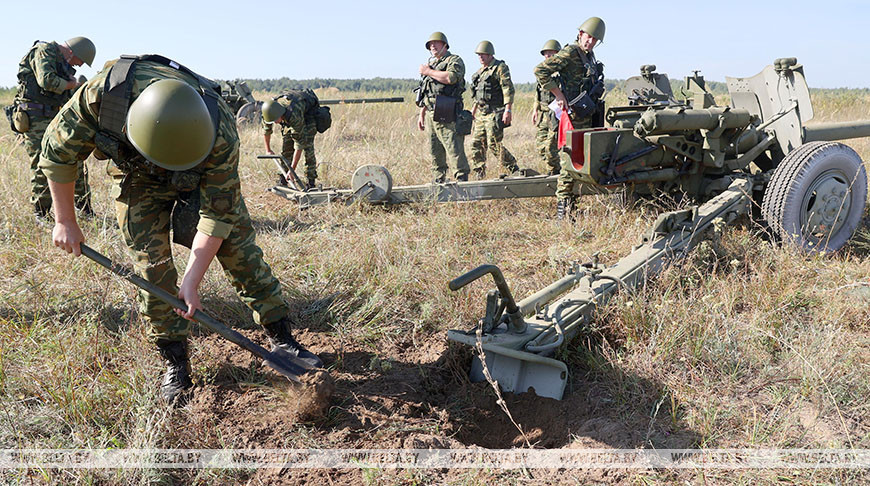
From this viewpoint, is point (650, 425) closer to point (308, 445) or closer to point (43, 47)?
point (308, 445)

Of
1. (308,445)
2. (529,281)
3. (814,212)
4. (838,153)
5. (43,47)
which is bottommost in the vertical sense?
(308,445)

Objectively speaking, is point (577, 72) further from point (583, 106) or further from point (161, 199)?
point (161, 199)

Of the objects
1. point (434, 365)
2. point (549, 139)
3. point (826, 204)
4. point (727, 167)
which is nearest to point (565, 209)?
point (727, 167)

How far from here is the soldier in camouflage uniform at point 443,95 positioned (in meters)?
6.71

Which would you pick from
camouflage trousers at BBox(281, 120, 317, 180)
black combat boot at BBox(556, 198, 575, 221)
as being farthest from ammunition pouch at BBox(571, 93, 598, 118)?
camouflage trousers at BBox(281, 120, 317, 180)

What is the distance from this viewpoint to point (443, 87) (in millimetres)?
6828

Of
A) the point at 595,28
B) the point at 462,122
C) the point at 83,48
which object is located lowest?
the point at 462,122

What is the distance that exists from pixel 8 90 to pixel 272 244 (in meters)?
34.0

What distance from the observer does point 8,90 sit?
3038 centimetres

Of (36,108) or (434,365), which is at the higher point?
(36,108)

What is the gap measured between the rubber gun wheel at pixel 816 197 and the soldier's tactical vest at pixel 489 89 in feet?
13.6

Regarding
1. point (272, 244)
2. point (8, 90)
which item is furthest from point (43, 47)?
point (8, 90)

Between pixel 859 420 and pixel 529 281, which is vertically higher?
pixel 529 281

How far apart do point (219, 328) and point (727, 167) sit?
3.87 m
